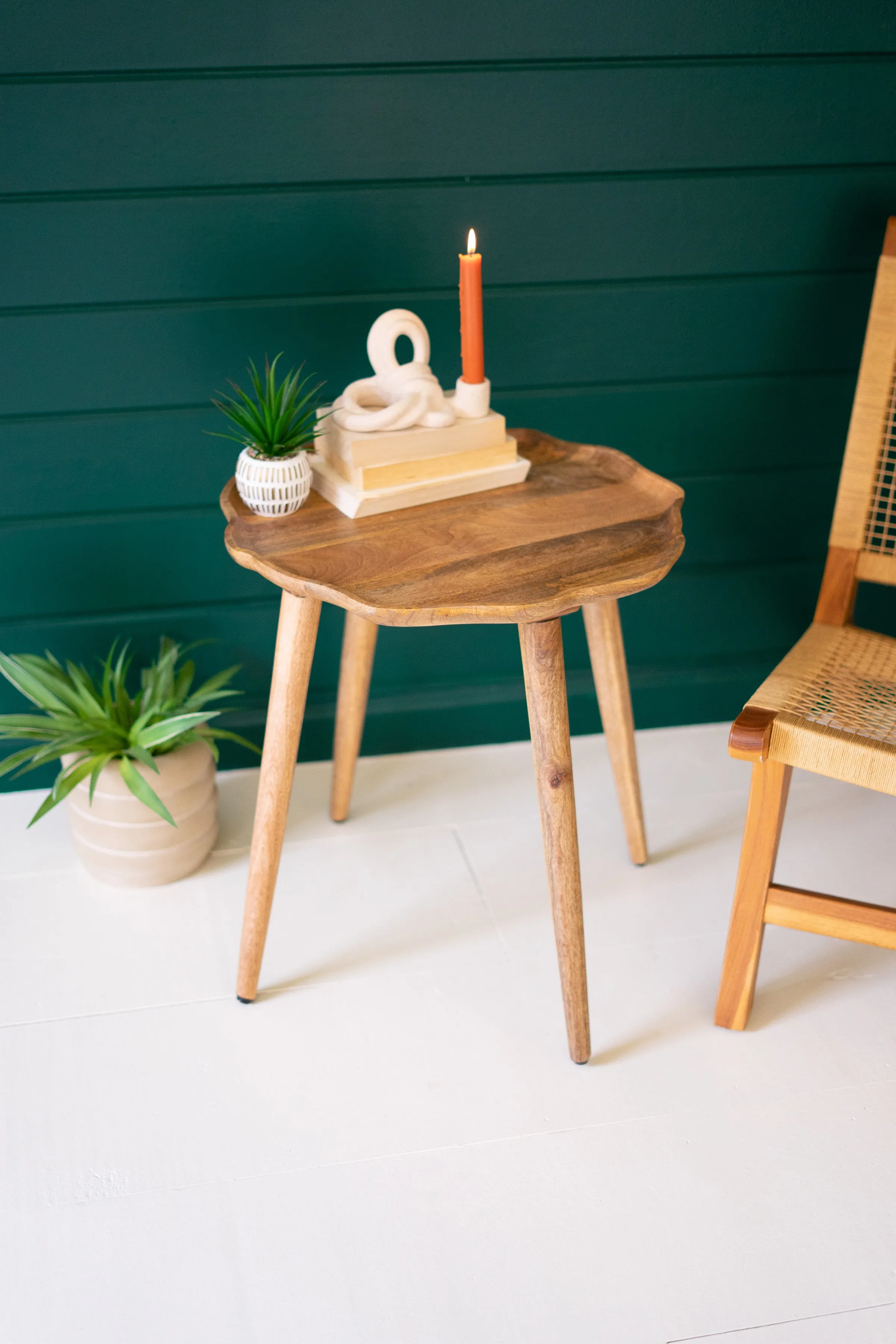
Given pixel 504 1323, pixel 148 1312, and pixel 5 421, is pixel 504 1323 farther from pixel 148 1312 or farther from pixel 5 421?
pixel 5 421

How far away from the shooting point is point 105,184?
147cm

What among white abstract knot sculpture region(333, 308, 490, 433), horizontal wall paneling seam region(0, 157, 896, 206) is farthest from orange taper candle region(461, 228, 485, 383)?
horizontal wall paneling seam region(0, 157, 896, 206)

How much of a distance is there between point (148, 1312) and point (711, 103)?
1634mm

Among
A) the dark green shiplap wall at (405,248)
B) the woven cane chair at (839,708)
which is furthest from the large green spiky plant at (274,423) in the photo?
the woven cane chair at (839,708)

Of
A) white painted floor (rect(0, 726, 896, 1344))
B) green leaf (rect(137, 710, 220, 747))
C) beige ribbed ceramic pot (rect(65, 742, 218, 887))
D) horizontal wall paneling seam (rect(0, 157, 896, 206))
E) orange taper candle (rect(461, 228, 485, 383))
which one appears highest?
horizontal wall paneling seam (rect(0, 157, 896, 206))

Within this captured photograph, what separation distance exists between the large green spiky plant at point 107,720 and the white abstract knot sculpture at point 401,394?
42cm

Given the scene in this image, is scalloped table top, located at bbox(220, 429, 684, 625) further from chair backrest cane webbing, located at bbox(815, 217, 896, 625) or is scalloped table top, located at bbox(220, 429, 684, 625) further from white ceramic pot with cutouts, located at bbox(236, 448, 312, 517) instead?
chair backrest cane webbing, located at bbox(815, 217, 896, 625)

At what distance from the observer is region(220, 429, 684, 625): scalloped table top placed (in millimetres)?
1110

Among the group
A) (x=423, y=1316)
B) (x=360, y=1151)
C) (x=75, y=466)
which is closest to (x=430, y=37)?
(x=75, y=466)

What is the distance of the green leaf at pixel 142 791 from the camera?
1469mm

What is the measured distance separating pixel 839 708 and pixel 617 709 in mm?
331

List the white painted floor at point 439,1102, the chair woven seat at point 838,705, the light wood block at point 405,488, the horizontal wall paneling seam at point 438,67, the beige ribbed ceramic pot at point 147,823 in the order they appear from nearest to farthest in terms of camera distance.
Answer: the white painted floor at point 439,1102, the chair woven seat at point 838,705, the light wood block at point 405,488, the horizontal wall paneling seam at point 438,67, the beige ribbed ceramic pot at point 147,823

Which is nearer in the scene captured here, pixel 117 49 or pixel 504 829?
pixel 117 49

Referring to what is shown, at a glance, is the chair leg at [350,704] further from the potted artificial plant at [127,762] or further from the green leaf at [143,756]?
the green leaf at [143,756]
